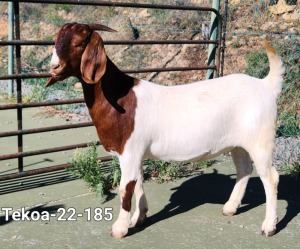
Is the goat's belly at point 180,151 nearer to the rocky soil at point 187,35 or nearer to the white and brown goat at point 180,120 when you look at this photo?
the white and brown goat at point 180,120

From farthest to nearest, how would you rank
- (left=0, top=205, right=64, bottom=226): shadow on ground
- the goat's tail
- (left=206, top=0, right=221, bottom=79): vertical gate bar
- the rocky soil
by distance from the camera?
the rocky soil → (left=206, top=0, right=221, bottom=79): vertical gate bar → (left=0, top=205, right=64, bottom=226): shadow on ground → the goat's tail

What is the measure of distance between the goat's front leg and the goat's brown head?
71 centimetres

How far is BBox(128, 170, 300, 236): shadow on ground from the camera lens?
417cm

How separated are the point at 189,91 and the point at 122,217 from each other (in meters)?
1.12

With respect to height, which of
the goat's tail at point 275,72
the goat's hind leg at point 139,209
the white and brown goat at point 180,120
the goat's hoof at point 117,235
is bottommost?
the goat's hoof at point 117,235

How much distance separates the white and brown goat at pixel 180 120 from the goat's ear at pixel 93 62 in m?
0.13

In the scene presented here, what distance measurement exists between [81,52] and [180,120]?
0.91m

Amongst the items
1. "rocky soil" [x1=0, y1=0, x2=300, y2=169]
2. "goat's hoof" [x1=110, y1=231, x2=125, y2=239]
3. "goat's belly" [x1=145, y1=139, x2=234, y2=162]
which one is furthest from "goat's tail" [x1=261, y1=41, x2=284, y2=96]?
"rocky soil" [x1=0, y1=0, x2=300, y2=169]

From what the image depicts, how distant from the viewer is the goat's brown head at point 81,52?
3.31 m

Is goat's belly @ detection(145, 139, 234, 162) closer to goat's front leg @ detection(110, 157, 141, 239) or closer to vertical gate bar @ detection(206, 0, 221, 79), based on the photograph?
goat's front leg @ detection(110, 157, 141, 239)

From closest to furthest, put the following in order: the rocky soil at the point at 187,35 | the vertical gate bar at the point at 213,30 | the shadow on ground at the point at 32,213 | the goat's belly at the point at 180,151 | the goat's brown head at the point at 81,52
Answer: the goat's brown head at the point at 81,52, the goat's belly at the point at 180,151, the shadow on ground at the point at 32,213, the vertical gate bar at the point at 213,30, the rocky soil at the point at 187,35

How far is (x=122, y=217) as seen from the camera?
12.1 ft

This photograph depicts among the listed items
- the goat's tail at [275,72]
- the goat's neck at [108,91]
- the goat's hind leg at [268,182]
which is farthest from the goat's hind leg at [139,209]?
the goat's tail at [275,72]

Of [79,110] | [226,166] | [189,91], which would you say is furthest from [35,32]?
[189,91]
